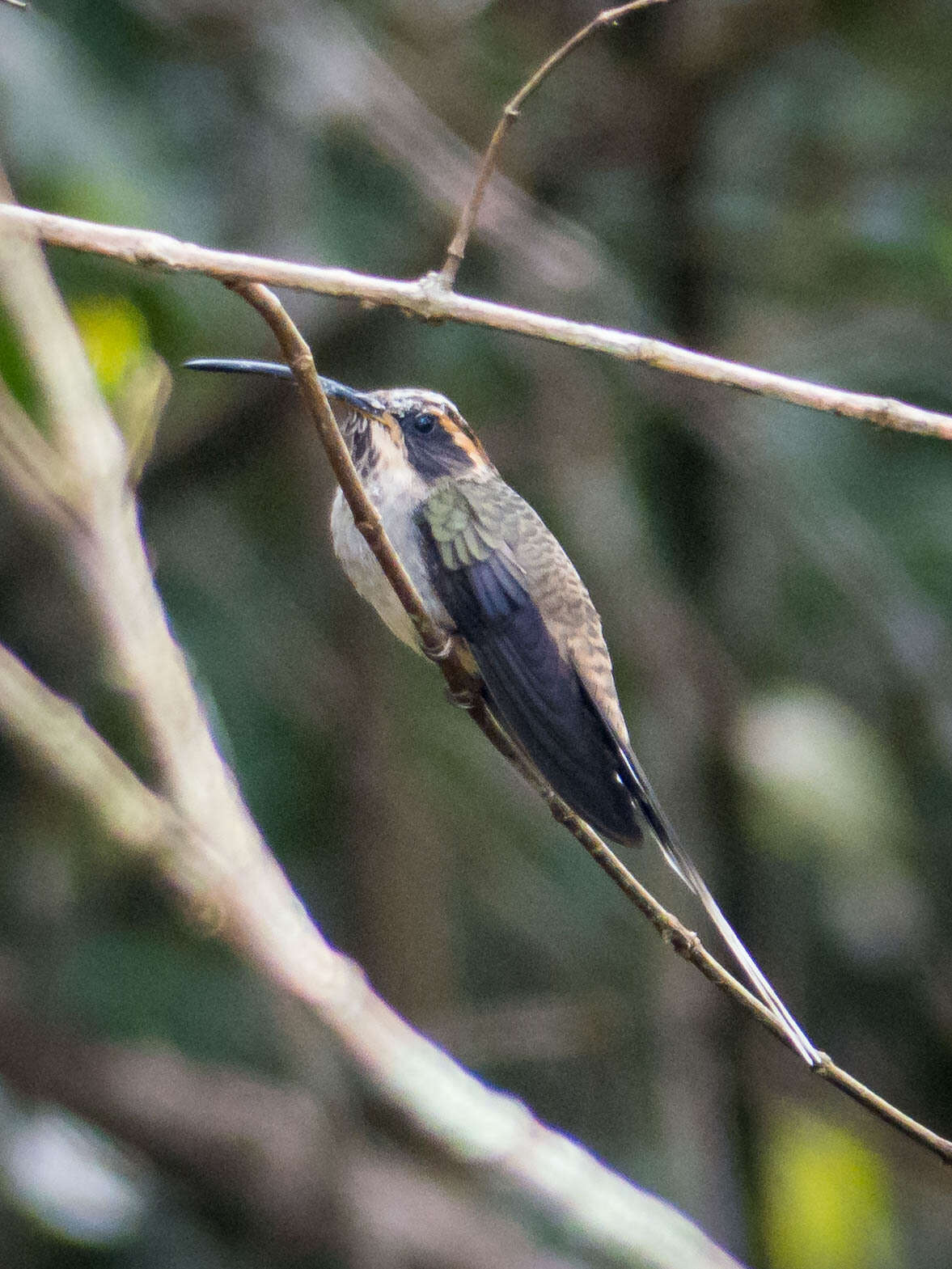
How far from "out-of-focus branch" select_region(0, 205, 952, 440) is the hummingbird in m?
0.60

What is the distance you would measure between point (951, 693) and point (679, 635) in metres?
0.87

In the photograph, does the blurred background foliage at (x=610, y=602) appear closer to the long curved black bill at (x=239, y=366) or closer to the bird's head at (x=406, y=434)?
the bird's head at (x=406, y=434)

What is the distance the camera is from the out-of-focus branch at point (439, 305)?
5.62 feet

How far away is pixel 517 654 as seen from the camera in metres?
2.64

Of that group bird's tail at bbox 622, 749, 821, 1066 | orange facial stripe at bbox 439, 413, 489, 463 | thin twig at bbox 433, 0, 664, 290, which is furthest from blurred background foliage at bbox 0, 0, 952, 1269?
thin twig at bbox 433, 0, 664, 290

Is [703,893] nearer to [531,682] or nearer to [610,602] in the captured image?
[531,682]

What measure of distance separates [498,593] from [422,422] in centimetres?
48

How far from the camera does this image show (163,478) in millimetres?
5066

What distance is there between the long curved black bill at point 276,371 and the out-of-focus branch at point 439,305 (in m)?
0.16

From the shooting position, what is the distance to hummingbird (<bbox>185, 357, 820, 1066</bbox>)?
7.90 ft

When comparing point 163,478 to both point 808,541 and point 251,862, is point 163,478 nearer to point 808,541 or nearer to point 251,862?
point 808,541

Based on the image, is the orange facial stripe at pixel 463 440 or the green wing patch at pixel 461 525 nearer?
the green wing patch at pixel 461 525

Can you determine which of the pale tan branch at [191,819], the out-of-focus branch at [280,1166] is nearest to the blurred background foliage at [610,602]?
the out-of-focus branch at [280,1166]

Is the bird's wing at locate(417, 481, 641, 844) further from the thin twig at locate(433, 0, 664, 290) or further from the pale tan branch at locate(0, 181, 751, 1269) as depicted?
the thin twig at locate(433, 0, 664, 290)
